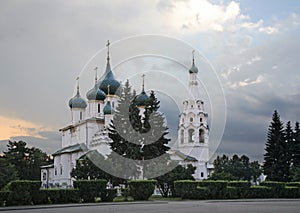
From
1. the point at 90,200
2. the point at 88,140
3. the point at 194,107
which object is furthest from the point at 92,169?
the point at 194,107

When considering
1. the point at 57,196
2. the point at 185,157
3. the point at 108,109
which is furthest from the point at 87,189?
the point at 185,157

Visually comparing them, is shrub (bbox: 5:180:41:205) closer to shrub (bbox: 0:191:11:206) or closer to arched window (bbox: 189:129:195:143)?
shrub (bbox: 0:191:11:206)

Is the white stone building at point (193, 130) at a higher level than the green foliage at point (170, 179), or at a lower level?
higher

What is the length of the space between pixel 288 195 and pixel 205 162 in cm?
3555

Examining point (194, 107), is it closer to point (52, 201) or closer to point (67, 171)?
point (67, 171)

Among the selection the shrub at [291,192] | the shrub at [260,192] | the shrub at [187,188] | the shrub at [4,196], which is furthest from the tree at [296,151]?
the shrub at [4,196]

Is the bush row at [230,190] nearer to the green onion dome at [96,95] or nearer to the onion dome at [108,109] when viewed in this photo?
the onion dome at [108,109]

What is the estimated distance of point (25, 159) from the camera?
82.6m

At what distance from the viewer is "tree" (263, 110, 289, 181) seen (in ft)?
174

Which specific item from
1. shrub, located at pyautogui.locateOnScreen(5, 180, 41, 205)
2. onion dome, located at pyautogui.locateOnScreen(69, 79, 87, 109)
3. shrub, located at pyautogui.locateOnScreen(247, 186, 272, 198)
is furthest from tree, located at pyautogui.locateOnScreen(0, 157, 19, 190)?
shrub, located at pyautogui.locateOnScreen(247, 186, 272, 198)

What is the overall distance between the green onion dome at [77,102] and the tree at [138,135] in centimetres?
3246

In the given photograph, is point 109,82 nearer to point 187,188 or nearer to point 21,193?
point 187,188

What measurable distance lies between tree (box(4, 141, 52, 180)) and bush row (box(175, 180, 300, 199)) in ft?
160

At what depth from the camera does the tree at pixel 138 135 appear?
4172cm
